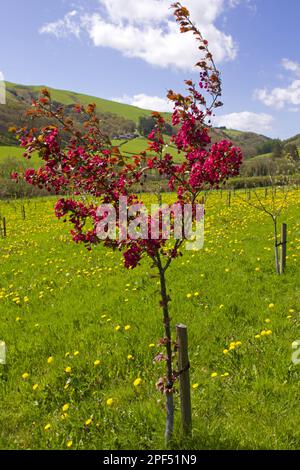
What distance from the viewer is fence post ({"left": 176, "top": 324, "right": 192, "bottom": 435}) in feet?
13.7

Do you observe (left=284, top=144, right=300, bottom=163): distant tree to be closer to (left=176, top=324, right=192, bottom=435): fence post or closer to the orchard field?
the orchard field

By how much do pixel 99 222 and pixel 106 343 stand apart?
3.70 metres

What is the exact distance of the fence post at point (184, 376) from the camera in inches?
165

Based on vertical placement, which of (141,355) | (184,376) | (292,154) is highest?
(292,154)

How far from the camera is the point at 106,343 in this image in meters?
6.78

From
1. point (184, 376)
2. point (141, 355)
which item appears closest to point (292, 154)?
point (141, 355)

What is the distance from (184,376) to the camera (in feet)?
14.0

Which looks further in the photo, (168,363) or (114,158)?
(168,363)

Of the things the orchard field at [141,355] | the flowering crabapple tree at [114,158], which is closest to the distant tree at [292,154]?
the orchard field at [141,355]

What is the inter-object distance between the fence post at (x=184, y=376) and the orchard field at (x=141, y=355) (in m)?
0.23

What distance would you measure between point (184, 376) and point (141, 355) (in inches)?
86.1

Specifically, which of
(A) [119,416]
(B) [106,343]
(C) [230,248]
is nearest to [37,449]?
(A) [119,416]

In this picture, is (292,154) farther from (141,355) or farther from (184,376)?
(184,376)
